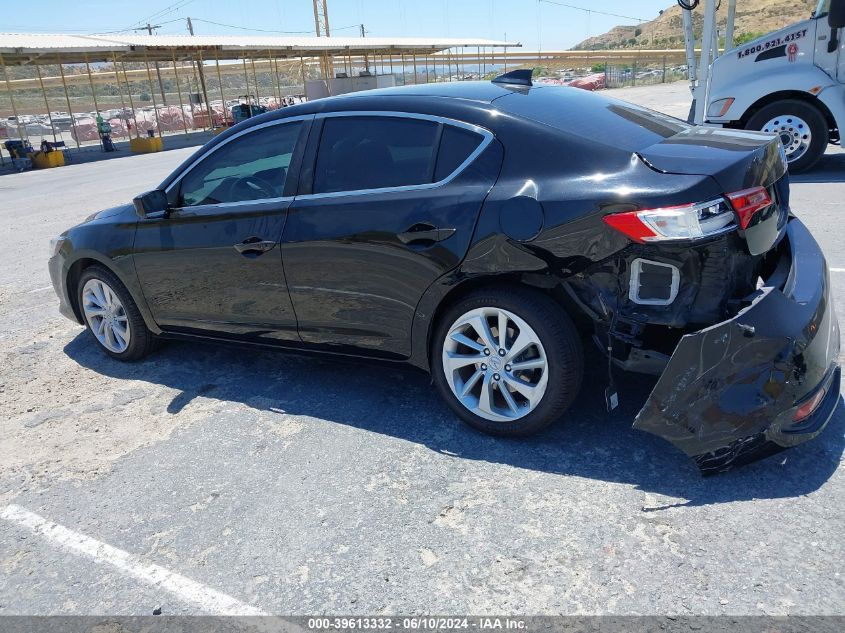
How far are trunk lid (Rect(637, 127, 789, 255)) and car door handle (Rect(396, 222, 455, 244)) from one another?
37.9 inches

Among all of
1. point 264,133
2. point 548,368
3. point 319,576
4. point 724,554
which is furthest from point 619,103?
point 319,576

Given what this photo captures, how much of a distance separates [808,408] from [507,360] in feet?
4.20

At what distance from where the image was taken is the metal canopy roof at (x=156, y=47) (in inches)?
942

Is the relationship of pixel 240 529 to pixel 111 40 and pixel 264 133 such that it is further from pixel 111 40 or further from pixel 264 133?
pixel 111 40

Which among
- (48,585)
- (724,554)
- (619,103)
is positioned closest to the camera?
(724,554)

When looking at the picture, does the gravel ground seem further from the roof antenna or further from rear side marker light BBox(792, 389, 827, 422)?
the roof antenna

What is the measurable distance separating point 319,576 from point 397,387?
168cm

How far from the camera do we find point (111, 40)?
88.6 ft

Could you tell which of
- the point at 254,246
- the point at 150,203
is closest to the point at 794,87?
the point at 254,246

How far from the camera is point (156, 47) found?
87.4 ft

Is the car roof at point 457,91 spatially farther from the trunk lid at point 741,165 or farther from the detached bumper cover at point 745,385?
the detached bumper cover at point 745,385

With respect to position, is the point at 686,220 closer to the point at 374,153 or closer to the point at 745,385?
the point at 745,385

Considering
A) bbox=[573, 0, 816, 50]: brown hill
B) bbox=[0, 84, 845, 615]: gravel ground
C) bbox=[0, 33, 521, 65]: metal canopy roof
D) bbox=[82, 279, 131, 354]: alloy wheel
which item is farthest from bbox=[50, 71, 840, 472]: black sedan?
bbox=[573, 0, 816, 50]: brown hill

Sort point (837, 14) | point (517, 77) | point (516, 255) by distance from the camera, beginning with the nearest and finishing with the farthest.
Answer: point (516, 255), point (517, 77), point (837, 14)
